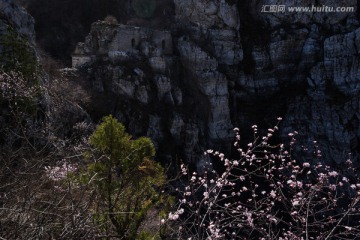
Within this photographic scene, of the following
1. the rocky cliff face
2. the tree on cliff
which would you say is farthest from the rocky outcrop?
the rocky cliff face

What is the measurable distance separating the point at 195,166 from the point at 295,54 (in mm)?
8172

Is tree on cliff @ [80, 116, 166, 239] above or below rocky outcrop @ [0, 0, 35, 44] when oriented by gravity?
below

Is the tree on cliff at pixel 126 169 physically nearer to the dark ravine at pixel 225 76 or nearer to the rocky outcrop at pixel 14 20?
the rocky outcrop at pixel 14 20

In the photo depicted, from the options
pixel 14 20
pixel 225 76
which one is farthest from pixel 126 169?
pixel 225 76

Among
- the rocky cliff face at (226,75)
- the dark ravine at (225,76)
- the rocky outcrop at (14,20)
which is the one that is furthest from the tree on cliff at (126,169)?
the rocky cliff face at (226,75)

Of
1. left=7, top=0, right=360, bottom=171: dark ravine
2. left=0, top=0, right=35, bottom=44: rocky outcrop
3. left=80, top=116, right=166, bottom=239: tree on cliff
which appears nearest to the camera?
left=80, top=116, right=166, bottom=239: tree on cliff

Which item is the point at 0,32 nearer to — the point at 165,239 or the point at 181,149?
the point at 165,239

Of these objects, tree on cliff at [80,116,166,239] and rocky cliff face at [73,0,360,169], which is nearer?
tree on cliff at [80,116,166,239]

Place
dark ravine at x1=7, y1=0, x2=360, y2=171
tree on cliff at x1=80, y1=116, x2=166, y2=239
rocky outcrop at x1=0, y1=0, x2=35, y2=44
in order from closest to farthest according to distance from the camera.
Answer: tree on cliff at x1=80, y1=116, x2=166, y2=239, rocky outcrop at x1=0, y1=0, x2=35, y2=44, dark ravine at x1=7, y1=0, x2=360, y2=171

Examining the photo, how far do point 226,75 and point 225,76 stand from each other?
461mm

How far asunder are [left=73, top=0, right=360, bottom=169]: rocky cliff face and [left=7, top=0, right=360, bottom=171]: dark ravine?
5 cm

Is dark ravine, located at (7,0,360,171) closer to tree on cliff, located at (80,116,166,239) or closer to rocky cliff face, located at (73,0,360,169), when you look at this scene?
rocky cliff face, located at (73,0,360,169)

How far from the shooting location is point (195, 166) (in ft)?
62.2

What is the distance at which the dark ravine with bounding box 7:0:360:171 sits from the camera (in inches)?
749
